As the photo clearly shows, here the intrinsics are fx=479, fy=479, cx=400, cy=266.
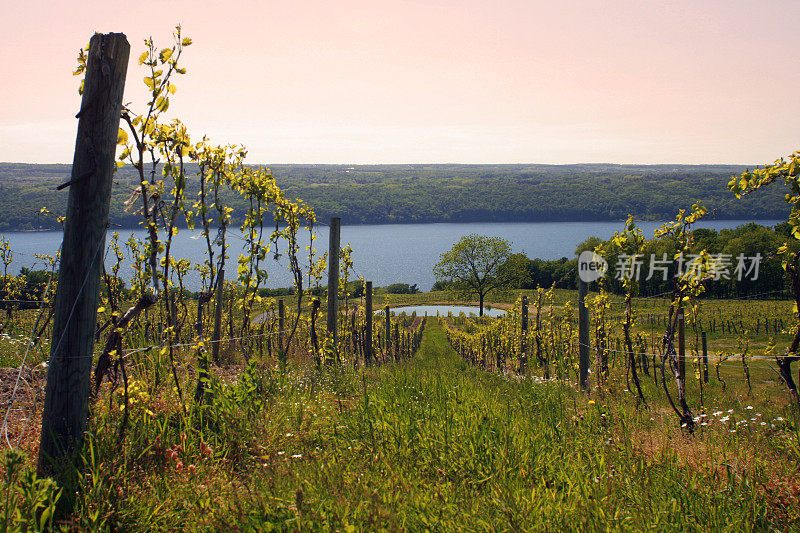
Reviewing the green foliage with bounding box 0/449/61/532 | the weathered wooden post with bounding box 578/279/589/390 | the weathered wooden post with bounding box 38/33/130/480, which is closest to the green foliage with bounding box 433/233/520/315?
the weathered wooden post with bounding box 578/279/589/390

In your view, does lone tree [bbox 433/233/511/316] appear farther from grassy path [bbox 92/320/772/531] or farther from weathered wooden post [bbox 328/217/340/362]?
grassy path [bbox 92/320/772/531]

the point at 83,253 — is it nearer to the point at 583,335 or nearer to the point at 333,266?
the point at 333,266

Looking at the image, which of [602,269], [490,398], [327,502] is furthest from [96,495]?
[602,269]

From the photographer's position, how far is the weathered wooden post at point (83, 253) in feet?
9.62

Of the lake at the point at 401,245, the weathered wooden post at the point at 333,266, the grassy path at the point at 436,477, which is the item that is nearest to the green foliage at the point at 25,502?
the grassy path at the point at 436,477

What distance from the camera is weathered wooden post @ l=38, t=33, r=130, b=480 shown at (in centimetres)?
293

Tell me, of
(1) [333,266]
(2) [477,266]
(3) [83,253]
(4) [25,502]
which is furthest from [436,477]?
(2) [477,266]

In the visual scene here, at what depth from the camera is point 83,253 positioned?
299 centimetres

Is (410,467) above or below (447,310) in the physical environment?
above

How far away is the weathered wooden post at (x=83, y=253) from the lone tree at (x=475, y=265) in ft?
175

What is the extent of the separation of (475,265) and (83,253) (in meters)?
54.9

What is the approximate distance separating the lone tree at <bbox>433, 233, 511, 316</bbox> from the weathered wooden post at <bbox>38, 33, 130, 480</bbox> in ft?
175

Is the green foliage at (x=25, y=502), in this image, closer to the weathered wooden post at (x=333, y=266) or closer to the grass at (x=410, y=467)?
the grass at (x=410, y=467)

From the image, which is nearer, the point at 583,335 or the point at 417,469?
the point at 417,469
